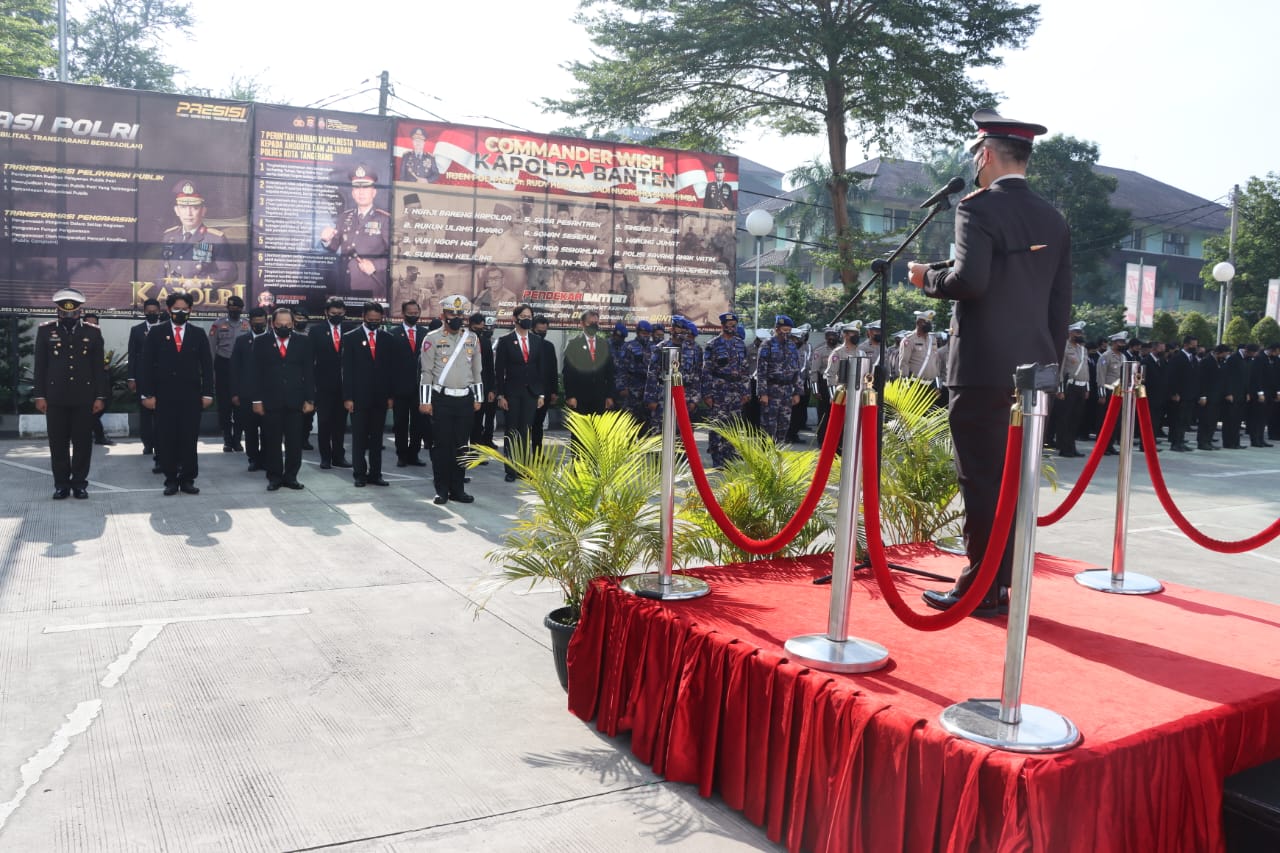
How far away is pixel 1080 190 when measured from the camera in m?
40.0

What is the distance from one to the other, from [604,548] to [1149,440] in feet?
8.58

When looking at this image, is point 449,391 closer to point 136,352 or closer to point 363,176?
point 136,352

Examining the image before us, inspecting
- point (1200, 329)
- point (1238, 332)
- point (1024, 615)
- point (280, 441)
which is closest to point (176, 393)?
point (280, 441)

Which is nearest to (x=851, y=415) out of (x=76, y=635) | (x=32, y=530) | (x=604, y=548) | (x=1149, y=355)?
(x=604, y=548)

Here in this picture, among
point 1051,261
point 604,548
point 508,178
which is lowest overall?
point 604,548

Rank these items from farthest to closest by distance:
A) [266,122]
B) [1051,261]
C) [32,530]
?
[266,122], [32,530], [1051,261]

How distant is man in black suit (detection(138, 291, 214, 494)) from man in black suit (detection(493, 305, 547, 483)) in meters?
2.80

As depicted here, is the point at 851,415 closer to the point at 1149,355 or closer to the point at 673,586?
the point at 673,586

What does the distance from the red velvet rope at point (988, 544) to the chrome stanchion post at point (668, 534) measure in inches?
38.3

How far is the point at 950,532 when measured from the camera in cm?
590

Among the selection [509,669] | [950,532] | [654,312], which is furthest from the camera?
[654,312]

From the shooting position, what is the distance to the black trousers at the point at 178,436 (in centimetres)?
901

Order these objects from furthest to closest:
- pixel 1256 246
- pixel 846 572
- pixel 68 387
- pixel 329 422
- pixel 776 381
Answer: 1. pixel 1256 246
2. pixel 776 381
3. pixel 329 422
4. pixel 68 387
5. pixel 846 572

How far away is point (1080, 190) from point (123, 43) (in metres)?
37.5
